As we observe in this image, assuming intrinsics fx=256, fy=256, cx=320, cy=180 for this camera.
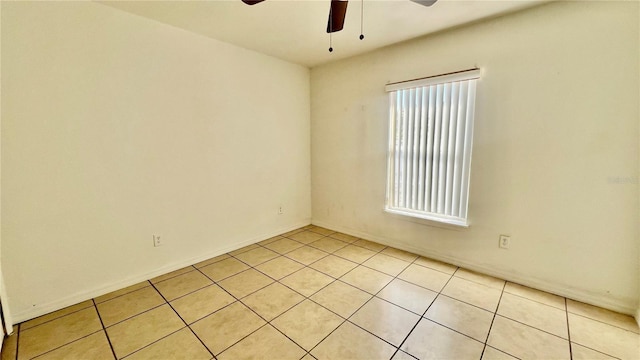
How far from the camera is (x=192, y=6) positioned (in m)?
2.06

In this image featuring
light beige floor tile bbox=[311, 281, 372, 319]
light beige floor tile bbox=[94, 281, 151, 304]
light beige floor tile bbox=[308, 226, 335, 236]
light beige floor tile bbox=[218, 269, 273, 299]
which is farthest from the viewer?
light beige floor tile bbox=[308, 226, 335, 236]

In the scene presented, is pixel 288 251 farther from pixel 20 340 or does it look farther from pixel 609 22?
pixel 609 22

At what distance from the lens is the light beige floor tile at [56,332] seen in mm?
1591

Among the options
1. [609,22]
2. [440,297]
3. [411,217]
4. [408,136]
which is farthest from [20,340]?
[609,22]

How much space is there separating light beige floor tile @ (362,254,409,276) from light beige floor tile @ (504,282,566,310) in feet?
2.91

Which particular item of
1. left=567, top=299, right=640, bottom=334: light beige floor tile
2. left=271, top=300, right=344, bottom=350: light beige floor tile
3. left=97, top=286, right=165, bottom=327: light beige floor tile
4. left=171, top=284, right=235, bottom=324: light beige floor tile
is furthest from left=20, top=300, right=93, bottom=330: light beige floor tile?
left=567, top=299, right=640, bottom=334: light beige floor tile

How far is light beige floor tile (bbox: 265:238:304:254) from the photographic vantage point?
3.06 metres

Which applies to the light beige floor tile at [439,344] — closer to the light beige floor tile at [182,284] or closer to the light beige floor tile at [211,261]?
the light beige floor tile at [182,284]

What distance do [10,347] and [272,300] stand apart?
1.62 m

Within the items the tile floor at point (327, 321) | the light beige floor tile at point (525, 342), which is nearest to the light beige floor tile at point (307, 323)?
the tile floor at point (327, 321)

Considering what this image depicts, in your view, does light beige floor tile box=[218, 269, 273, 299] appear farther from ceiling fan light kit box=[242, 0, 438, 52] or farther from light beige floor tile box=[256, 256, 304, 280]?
ceiling fan light kit box=[242, 0, 438, 52]

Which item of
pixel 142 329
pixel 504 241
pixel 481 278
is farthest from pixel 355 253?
pixel 142 329

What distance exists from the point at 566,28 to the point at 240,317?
3.27 metres

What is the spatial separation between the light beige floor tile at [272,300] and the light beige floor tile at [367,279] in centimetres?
52
